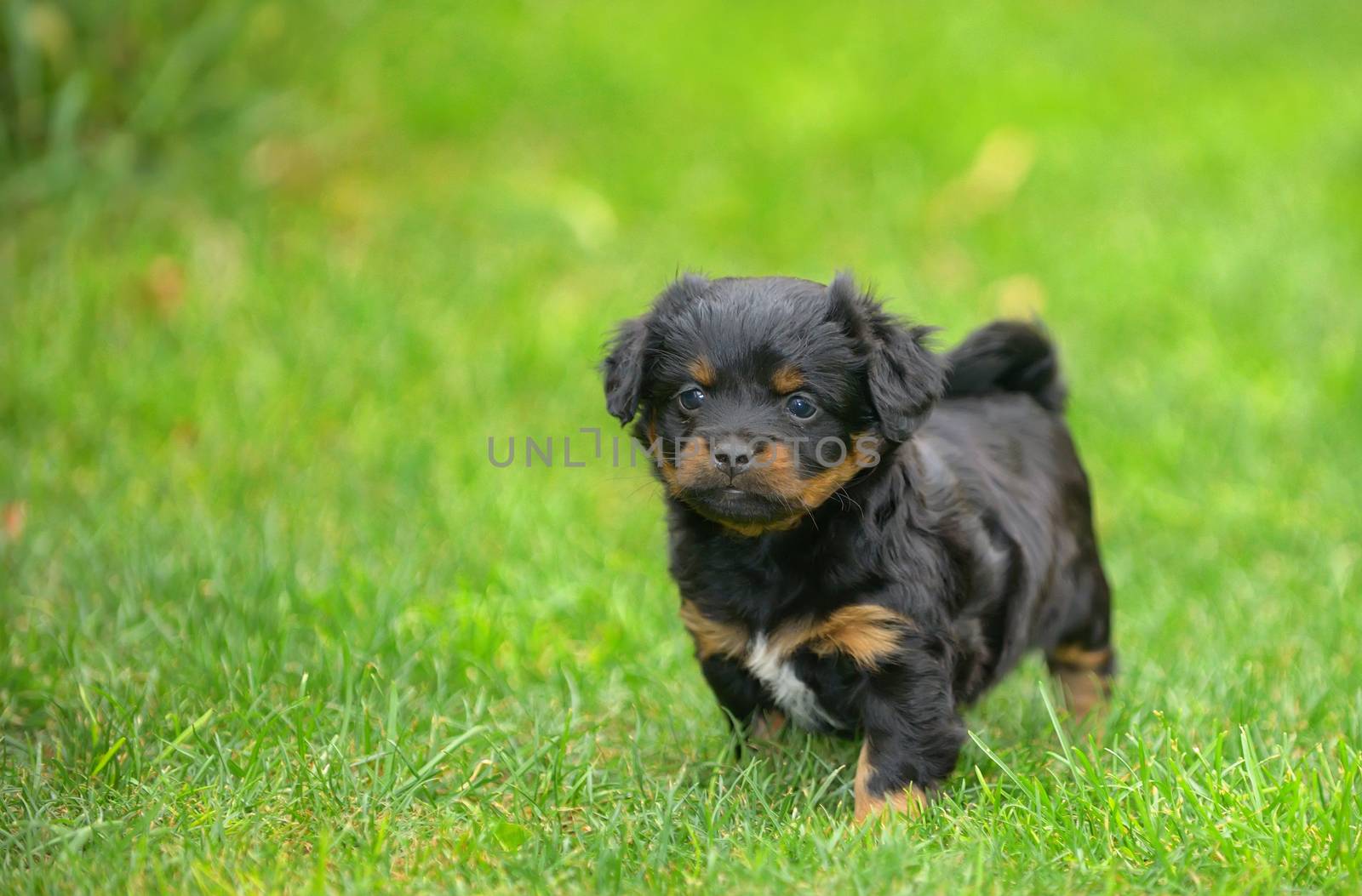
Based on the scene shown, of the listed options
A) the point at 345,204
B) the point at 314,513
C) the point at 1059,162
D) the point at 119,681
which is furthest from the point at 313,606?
the point at 1059,162

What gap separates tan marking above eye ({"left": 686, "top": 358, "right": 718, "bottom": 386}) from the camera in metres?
3.12

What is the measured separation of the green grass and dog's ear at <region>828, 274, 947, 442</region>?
704 mm

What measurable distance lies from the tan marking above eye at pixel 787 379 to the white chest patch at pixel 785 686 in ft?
1.76

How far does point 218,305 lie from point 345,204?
4.41 feet

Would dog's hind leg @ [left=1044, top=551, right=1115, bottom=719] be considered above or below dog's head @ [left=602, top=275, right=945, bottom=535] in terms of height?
below

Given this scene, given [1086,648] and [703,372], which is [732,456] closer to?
[703,372]

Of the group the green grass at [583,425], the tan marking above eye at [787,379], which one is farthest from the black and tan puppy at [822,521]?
the green grass at [583,425]

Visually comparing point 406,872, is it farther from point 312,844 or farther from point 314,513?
point 314,513

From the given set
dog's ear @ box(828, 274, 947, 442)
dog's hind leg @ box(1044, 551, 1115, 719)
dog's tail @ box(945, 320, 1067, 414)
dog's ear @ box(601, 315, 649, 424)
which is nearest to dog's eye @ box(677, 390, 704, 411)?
dog's ear @ box(601, 315, 649, 424)

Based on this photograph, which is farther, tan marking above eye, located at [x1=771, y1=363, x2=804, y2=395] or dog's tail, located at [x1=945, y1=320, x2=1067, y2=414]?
dog's tail, located at [x1=945, y1=320, x2=1067, y2=414]

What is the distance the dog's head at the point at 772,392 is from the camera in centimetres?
298

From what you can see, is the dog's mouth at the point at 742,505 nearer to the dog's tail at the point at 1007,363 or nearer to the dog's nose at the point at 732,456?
the dog's nose at the point at 732,456

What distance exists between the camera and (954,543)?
326 centimetres

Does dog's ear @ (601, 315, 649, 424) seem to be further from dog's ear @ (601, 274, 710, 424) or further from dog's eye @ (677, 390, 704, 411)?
dog's eye @ (677, 390, 704, 411)
